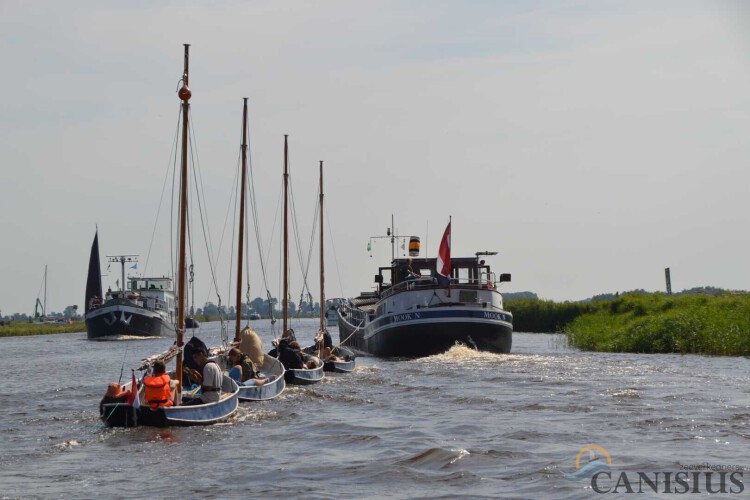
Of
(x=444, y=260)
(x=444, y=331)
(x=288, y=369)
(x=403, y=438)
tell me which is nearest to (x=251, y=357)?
(x=288, y=369)

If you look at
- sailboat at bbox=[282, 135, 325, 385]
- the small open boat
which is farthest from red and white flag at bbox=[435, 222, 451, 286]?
the small open boat

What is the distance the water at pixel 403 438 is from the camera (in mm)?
17422

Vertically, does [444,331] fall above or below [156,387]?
above

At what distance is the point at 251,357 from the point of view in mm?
32344

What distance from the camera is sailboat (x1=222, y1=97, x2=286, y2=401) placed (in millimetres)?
28125

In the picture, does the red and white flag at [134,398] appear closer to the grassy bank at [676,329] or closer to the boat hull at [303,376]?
the boat hull at [303,376]

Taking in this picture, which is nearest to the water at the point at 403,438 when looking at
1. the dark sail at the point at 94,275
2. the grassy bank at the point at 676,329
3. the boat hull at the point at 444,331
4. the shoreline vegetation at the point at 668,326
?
the grassy bank at the point at 676,329

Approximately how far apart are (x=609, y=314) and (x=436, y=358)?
22.8 meters

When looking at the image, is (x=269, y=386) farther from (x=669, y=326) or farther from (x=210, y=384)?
(x=669, y=326)

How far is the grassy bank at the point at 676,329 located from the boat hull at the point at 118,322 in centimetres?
4416

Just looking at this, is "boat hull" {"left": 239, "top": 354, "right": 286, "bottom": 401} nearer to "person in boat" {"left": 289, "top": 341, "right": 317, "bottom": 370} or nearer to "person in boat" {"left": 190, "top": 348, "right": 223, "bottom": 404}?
"person in boat" {"left": 289, "top": 341, "right": 317, "bottom": 370}

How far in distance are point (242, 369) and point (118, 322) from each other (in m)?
62.2

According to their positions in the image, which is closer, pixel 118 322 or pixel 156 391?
pixel 156 391

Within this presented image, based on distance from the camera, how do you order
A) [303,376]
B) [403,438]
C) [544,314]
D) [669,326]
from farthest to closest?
[544,314] → [669,326] → [303,376] → [403,438]
